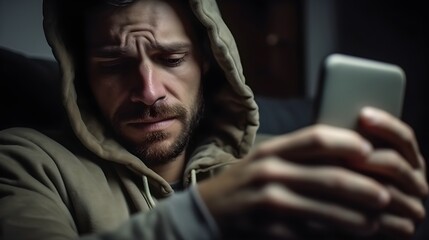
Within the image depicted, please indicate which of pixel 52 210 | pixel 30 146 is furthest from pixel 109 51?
pixel 52 210

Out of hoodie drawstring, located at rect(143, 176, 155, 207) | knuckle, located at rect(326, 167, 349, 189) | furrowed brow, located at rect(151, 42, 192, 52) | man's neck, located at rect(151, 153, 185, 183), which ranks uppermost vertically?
knuckle, located at rect(326, 167, 349, 189)

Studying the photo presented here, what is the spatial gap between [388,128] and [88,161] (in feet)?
2.11

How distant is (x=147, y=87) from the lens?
0.95 metres

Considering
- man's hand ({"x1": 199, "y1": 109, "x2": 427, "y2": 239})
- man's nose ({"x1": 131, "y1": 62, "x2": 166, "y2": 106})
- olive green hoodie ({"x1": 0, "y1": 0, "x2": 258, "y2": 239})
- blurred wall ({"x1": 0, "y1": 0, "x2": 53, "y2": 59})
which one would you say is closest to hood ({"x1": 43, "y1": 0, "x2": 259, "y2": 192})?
olive green hoodie ({"x1": 0, "y1": 0, "x2": 258, "y2": 239})

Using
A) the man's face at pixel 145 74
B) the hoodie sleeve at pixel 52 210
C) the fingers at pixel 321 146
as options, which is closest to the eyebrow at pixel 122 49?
the man's face at pixel 145 74

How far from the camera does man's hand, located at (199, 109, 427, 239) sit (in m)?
0.48

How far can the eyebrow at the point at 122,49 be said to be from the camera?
0.96 m

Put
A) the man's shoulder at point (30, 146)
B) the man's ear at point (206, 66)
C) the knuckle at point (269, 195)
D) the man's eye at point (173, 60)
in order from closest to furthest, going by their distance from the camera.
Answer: the knuckle at point (269, 195), the man's shoulder at point (30, 146), the man's eye at point (173, 60), the man's ear at point (206, 66)

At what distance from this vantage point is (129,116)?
99 centimetres

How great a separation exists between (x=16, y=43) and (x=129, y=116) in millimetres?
618

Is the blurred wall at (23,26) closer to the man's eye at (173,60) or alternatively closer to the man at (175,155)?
the man at (175,155)

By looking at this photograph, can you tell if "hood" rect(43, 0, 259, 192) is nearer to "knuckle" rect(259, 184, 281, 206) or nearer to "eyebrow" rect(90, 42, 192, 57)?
"eyebrow" rect(90, 42, 192, 57)

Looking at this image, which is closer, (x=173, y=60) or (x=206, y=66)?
(x=173, y=60)

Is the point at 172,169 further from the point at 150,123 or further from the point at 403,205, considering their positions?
the point at 403,205
